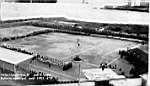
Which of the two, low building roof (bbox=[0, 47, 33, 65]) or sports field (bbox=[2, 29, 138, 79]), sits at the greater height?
low building roof (bbox=[0, 47, 33, 65])

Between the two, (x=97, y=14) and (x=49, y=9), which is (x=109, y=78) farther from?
(x=49, y=9)

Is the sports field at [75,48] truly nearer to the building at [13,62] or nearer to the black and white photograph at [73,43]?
the black and white photograph at [73,43]

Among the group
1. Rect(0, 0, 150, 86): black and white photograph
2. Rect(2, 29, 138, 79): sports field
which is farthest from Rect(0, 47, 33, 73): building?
Rect(2, 29, 138, 79): sports field

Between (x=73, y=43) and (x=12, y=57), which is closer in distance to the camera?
(x=12, y=57)

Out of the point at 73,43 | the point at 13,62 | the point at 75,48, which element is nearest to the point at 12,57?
the point at 13,62

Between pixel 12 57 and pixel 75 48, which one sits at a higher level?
pixel 12 57

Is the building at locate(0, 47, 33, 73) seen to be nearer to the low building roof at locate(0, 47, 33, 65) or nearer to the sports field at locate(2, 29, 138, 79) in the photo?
the low building roof at locate(0, 47, 33, 65)

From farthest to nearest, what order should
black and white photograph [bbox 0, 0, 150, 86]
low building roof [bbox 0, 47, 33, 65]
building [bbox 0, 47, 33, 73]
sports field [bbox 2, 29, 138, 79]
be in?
1. sports field [bbox 2, 29, 138, 79]
2. low building roof [bbox 0, 47, 33, 65]
3. building [bbox 0, 47, 33, 73]
4. black and white photograph [bbox 0, 0, 150, 86]

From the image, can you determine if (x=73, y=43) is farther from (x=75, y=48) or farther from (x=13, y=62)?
(x=13, y=62)

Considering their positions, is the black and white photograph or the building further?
the building
